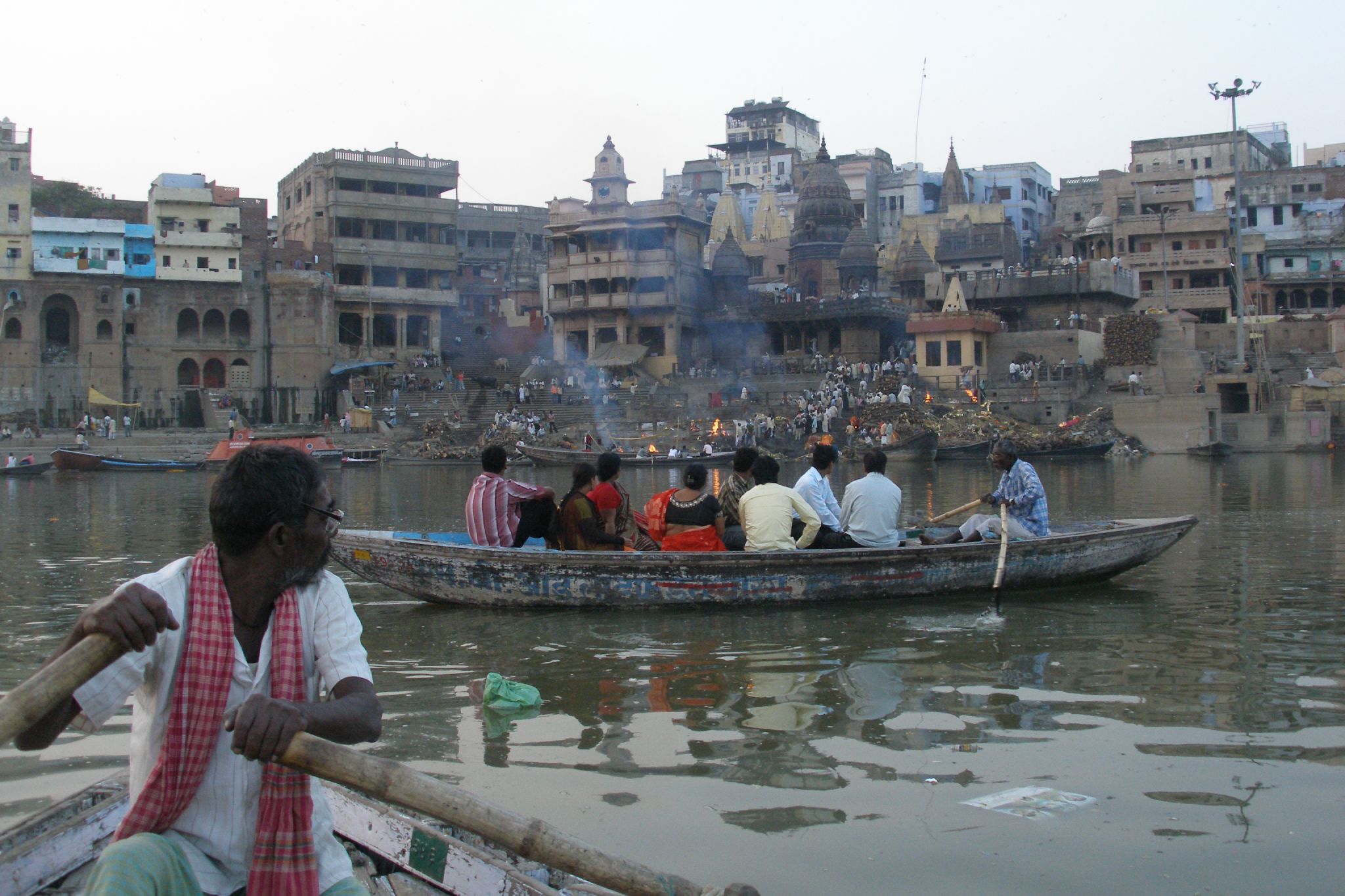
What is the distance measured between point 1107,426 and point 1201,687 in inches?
1307

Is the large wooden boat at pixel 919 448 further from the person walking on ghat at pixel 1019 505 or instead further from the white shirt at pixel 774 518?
the white shirt at pixel 774 518

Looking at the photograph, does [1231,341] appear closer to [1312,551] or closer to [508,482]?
[1312,551]

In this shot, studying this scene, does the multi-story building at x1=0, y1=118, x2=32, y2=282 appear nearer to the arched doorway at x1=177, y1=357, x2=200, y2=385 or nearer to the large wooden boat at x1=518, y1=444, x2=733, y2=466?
the arched doorway at x1=177, y1=357, x2=200, y2=385

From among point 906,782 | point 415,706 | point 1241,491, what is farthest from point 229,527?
point 1241,491

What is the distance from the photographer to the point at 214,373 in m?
49.4

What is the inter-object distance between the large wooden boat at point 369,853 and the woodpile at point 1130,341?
4238 centimetres

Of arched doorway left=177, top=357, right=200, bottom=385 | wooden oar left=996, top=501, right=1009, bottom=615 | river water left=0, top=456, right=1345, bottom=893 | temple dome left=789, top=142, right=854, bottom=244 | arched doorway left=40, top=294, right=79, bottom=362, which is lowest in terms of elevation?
river water left=0, top=456, right=1345, bottom=893

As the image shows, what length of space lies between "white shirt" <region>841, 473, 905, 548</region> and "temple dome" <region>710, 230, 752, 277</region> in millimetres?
47158

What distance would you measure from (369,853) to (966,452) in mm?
34052

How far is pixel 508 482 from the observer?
10844 millimetres

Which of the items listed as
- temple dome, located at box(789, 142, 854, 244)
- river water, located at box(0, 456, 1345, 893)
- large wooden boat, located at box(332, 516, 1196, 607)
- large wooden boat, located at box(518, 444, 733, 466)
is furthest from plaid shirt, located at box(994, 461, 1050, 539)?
temple dome, located at box(789, 142, 854, 244)

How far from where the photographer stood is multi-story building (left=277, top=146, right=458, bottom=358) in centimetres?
5238

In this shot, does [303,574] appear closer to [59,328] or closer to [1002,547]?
[1002,547]

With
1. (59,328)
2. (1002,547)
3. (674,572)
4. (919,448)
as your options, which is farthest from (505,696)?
(59,328)
